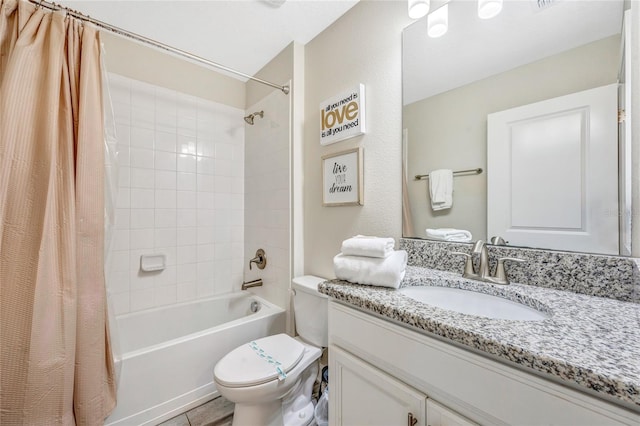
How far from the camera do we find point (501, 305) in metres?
0.83

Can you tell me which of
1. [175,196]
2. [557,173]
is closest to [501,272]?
[557,173]

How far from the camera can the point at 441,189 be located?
3.74ft

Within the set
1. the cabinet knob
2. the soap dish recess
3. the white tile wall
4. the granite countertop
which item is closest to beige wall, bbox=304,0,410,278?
the granite countertop

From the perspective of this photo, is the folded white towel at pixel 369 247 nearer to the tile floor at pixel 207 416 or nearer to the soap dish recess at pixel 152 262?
the tile floor at pixel 207 416

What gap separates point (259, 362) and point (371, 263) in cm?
80

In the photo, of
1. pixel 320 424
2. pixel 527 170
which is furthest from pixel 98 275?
pixel 527 170

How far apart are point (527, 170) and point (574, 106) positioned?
22cm

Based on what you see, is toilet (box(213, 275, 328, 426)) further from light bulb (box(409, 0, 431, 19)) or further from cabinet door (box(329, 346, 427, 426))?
light bulb (box(409, 0, 431, 19))

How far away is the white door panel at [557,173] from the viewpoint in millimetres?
773

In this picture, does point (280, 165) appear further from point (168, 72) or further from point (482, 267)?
point (482, 267)

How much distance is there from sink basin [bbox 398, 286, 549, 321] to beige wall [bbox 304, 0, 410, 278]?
0.38 meters

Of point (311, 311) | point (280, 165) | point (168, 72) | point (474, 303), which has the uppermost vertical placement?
point (168, 72)

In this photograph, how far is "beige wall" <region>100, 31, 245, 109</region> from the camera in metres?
1.78

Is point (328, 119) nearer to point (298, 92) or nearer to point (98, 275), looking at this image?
point (298, 92)
